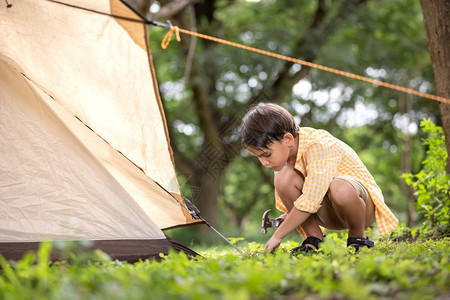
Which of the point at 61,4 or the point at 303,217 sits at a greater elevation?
the point at 61,4

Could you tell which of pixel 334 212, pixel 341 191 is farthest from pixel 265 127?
pixel 334 212

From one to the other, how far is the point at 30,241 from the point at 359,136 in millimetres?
10751

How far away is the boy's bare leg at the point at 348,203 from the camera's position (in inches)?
104

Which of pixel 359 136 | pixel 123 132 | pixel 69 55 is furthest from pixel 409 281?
pixel 359 136

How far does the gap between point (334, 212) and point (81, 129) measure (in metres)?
1.53

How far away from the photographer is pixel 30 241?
260 cm

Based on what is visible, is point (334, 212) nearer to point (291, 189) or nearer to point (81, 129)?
point (291, 189)

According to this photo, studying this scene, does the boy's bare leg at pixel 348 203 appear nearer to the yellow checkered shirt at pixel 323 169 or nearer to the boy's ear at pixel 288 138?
the yellow checkered shirt at pixel 323 169

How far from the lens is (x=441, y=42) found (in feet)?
10.6

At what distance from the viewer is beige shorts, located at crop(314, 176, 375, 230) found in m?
2.75

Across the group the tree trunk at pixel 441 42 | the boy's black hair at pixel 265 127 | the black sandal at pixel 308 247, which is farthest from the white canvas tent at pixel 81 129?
the tree trunk at pixel 441 42

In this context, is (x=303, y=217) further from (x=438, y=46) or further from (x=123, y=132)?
(x=438, y=46)

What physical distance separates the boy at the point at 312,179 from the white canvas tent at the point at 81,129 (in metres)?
0.59

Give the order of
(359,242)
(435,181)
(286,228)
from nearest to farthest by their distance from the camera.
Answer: (286,228) < (359,242) < (435,181)
